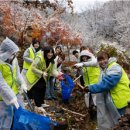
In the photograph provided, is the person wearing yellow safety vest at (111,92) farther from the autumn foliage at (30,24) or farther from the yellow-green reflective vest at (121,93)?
the autumn foliage at (30,24)

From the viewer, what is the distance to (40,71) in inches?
287

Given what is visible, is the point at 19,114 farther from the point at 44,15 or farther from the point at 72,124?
the point at 44,15

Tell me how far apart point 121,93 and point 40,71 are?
2.26 m

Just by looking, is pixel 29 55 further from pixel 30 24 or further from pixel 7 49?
pixel 30 24

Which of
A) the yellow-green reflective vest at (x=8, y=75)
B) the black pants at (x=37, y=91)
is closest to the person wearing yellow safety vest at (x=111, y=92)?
the yellow-green reflective vest at (x=8, y=75)

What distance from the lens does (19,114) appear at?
5125mm

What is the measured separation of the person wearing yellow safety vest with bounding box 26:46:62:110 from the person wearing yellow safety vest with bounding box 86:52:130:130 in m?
1.92

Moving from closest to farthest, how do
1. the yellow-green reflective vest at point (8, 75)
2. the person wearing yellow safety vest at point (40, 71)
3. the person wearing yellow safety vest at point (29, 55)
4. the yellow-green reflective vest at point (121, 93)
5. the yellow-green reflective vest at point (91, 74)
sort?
1. the yellow-green reflective vest at point (8, 75)
2. the yellow-green reflective vest at point (121, 93)
3. the person wearing yellow safety vest at point (40, 71)
4. the yellow-green reflective vest at point (91, 74)
5. the person wearing yellow safety vest at point (29, 55)

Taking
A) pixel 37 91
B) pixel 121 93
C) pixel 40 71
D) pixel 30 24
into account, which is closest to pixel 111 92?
pixel 121 93

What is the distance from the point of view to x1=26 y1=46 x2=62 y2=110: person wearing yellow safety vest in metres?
7.32

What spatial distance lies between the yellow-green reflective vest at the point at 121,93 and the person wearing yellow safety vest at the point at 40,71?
2.11 m

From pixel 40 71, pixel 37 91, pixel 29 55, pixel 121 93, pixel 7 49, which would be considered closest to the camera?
pixel 7 49

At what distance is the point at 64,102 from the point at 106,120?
11.9 ft

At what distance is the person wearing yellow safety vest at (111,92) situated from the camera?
5.37 meters
